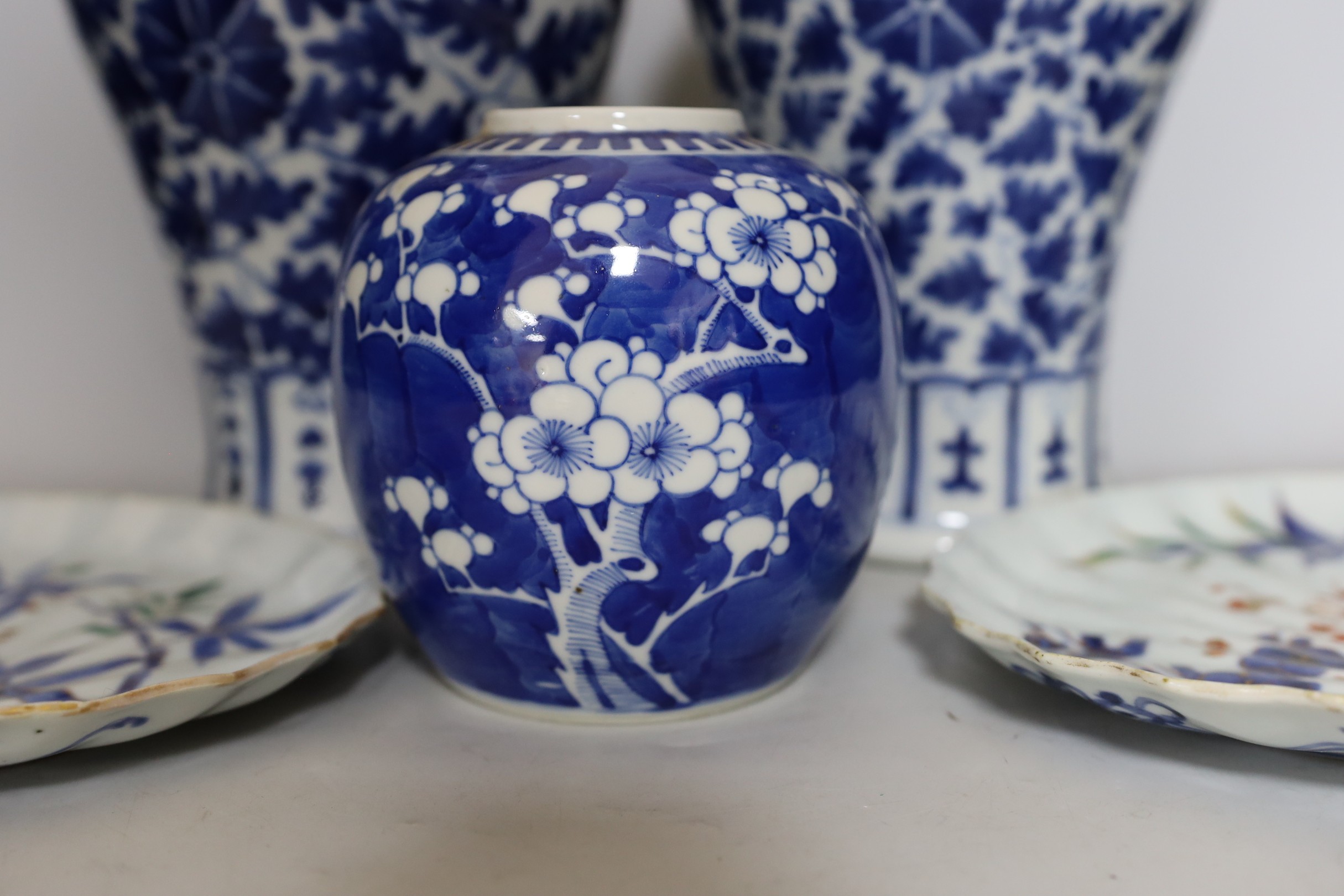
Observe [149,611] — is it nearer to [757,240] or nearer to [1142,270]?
[757,240]

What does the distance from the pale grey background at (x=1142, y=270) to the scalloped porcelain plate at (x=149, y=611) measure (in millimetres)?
240

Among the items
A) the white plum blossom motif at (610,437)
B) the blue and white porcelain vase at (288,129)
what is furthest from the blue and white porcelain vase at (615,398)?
the blue and white porcelain vase at (288,129)

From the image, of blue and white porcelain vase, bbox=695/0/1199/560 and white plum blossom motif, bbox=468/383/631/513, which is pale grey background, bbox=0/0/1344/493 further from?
white plum blossom motif, bbox=468/383/631/513

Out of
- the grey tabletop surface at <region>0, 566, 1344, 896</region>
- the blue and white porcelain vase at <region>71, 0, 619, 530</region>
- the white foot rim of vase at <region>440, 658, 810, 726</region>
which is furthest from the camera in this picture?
the blue and white porcelain vase at <region>71, 0, 619, 530</region>

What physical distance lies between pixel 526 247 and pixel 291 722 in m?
0.21

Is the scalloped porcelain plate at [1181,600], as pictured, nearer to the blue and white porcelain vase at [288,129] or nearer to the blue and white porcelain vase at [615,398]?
the blue and white porcelain vase at [615,398]

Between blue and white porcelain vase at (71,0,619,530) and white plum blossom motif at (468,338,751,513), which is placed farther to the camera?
blue and white porcelain vase at (71,0,619,530)

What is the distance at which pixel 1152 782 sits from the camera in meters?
0.43

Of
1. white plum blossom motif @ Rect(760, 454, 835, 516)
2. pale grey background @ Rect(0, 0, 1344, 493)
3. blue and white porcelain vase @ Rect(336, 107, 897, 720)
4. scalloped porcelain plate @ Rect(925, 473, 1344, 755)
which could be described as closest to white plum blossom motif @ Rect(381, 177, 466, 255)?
blue and white porcelain vase @ Rect(336, 107, 897, 720)

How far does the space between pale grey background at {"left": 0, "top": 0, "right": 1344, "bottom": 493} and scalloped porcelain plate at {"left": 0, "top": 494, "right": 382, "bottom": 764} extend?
0.24 m

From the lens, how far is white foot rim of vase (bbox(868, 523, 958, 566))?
0.67 metres

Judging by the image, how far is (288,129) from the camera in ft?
1.98

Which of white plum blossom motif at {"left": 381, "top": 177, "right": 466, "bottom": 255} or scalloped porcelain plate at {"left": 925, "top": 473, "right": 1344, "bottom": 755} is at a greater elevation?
white plum blossom motif at {"left": 381, "top": 177, "right": 466, "bottom": 255}

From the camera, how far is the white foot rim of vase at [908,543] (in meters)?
0.67
